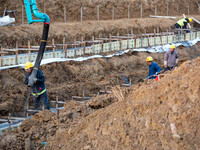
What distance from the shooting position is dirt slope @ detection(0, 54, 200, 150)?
423 cm

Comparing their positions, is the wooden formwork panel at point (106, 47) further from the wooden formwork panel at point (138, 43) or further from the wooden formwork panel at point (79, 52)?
the wooden formwork panel at point (138, 43)

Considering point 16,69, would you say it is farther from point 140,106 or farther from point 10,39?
point 140,106

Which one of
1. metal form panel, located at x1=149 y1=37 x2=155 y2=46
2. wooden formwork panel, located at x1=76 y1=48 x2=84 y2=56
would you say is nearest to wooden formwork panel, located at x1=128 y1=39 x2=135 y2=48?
metal form panel, located at x1=149 y1=37 x2=155 y2=46

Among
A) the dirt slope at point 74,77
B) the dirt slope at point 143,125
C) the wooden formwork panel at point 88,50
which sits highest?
the dirt slope at point 143,125

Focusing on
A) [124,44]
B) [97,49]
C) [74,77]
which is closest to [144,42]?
[124,44]

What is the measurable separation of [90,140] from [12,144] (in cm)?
168

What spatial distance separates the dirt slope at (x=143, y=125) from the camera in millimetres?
4230

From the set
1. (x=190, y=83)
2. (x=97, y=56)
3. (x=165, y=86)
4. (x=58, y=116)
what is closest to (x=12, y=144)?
(x=58, y=116)

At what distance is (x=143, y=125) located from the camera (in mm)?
4555

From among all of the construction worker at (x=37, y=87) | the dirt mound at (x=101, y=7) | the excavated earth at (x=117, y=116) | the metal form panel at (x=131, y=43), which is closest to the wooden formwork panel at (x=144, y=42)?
the metal form panel at (x=131, y=43)

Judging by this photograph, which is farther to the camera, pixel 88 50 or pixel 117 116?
pixel 88 50

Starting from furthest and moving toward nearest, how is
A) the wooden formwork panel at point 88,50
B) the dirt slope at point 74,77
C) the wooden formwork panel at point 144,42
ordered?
the wooden formwork panel at point 144,42
the wooden formwork panel at point 88,50
the dirt slope at point 74,77

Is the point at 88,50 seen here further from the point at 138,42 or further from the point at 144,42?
the point at 144,42

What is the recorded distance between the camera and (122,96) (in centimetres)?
574
